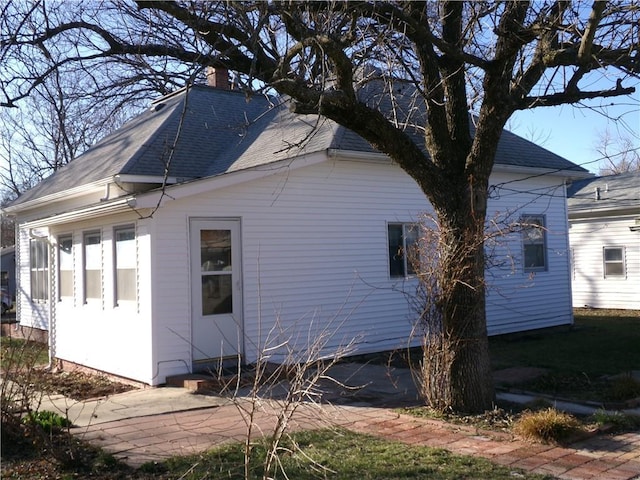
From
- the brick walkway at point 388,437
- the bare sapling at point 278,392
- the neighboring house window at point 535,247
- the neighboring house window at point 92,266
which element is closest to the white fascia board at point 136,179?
the neighboring house window at point 92,266

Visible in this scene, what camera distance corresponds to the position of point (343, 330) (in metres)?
12.5

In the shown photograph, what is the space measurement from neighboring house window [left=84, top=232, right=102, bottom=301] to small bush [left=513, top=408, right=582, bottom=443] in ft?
27.1

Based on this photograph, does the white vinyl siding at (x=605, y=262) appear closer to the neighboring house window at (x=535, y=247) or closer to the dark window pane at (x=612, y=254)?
the dark window pane at (x=612, y=254)

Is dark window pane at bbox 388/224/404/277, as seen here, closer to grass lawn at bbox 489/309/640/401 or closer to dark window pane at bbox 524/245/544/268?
grass lawn at bbox 489/309/640/401

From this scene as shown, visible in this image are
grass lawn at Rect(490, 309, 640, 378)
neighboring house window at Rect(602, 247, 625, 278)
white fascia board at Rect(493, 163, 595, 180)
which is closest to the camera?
grass lawn at Rect(490, 309, 640, 378)

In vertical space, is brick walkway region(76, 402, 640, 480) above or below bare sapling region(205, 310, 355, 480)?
below

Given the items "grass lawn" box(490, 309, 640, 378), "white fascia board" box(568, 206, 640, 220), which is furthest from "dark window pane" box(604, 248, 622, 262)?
"grass lawn" box(490, 309, 640, 378)

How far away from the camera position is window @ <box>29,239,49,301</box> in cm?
1723

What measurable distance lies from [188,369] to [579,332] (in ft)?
33.2

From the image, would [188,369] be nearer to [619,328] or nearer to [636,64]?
[636,64]

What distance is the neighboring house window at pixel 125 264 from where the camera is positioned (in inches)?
432

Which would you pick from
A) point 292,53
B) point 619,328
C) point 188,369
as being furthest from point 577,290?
point 292,53

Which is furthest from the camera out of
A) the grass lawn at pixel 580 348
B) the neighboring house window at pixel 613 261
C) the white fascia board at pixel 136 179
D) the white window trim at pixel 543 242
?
the neighboring house window at pixel 613 261

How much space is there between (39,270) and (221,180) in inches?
373
